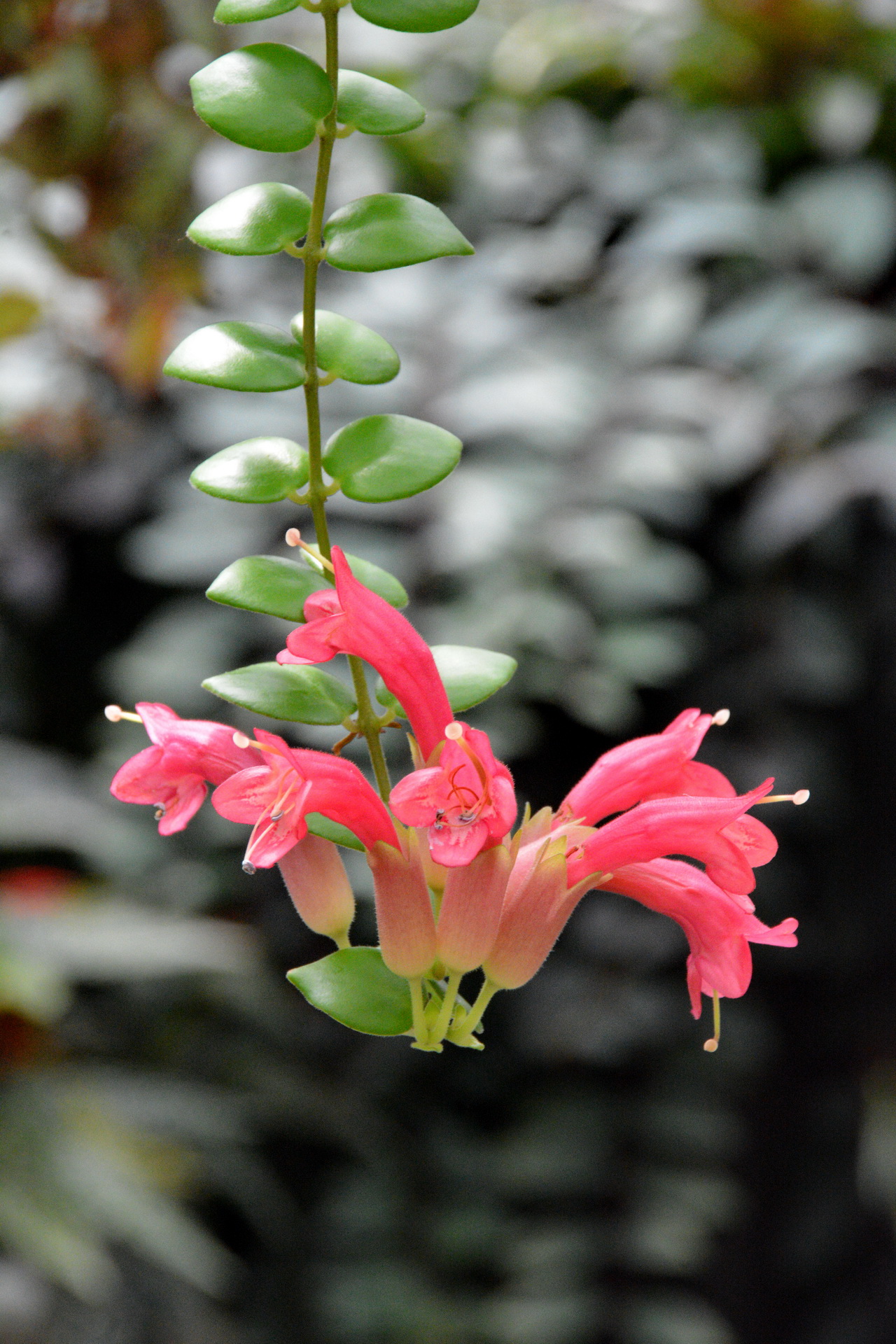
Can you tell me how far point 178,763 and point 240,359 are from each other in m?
0.09

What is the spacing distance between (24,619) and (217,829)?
0.46m

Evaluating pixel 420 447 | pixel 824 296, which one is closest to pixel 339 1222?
pixel 824 296

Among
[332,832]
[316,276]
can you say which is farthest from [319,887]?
[316,276]

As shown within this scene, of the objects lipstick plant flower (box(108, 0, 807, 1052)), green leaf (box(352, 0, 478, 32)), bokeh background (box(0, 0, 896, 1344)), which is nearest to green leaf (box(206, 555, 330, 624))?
lipstick plant flower (box(108, 0, 807, 1052))

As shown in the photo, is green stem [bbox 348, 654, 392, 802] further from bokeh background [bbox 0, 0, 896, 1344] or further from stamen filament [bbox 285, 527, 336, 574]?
bokeh background [bbox 0, 0, 896, 1344]

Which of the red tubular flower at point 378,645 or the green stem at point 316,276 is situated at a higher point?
the green stem at point 316,276

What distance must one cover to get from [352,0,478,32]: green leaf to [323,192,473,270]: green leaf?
0.03 m

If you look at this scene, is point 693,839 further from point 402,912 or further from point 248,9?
point 248,9

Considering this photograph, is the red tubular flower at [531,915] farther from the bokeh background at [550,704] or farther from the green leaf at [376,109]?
the bokeh background at [550,704]

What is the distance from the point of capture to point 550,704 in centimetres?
119

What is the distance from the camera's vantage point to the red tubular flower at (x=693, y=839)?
26cm

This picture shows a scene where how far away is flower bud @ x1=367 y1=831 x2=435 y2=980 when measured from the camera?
0.25 metres

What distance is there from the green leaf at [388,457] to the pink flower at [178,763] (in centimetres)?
6

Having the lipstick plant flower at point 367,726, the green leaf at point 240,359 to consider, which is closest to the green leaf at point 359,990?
the lipstick plant flower at point 367,726
